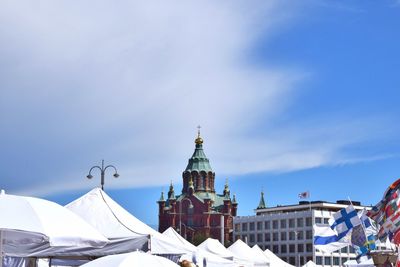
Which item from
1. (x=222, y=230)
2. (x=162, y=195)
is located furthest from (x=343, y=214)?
(x=162, y=195)

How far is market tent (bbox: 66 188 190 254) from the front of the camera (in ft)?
50.0

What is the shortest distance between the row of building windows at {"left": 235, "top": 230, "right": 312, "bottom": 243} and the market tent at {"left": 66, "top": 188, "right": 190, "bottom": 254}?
94328 mm

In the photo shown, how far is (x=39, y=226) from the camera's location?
8.82m

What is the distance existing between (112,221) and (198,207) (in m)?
98.5

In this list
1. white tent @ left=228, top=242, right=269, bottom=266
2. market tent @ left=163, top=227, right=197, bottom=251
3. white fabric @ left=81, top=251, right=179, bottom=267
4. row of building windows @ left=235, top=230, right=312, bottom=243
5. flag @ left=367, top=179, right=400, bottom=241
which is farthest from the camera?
row of building windows @ left=235, top=230, right=312, bottom=243

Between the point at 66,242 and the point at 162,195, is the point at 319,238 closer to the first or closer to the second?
the point at 66,242

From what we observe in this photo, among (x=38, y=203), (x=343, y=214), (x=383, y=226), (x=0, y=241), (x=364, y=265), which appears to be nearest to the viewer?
(x=0, y=241)

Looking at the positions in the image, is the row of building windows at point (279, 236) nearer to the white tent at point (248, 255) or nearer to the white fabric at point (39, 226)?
the white tent at point (248, 255)

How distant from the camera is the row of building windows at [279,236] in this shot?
109438 millimetres

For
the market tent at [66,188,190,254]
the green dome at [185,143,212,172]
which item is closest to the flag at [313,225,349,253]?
the market tent at [66,188,190,254]

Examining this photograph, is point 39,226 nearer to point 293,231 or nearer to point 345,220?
point 345,220

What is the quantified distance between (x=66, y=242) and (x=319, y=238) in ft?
58.7

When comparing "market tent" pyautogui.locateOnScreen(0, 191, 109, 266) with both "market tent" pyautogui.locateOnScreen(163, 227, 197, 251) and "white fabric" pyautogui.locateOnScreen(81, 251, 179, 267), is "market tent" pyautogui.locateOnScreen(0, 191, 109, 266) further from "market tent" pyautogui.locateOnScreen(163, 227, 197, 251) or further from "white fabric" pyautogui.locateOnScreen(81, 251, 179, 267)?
"market tent" pyautogui.locateOnScreen(163, 227, 197, 251)

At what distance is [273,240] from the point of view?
115062 mm
